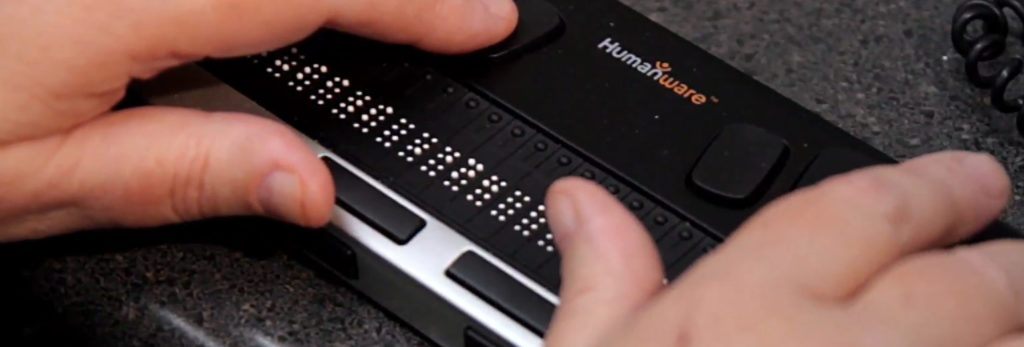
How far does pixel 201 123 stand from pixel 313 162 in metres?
0.05

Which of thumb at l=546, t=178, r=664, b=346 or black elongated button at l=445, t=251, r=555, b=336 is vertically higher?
thumb at l=546, t=178, r=664, b=346

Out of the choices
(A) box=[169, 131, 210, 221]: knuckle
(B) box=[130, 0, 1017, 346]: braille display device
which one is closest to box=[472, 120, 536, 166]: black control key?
(B) box=[130, 0, 1017, 346]: braille display device

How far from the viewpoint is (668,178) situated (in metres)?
0.58

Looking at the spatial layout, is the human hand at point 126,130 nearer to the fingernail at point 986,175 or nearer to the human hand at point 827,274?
the human hand at point 827,274

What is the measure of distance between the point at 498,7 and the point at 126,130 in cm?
18

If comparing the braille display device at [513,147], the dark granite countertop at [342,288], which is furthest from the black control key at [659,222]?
the dark granite countertop at [342,288]

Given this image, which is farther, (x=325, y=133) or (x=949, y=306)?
(x=325, y=133)

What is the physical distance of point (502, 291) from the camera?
21.1 inches

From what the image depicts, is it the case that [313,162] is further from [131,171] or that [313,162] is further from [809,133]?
[809,133]

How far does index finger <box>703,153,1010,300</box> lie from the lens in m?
0.46

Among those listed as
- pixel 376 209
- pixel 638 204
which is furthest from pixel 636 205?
pixel 376 209

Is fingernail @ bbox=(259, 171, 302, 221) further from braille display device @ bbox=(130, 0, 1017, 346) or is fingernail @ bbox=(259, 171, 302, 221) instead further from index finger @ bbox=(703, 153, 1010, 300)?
index finger @ bbox=(703, 153, 1010, 300)

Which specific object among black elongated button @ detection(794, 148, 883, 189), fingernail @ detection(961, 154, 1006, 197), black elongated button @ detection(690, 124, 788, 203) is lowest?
black elongated button @ detection(794, 148, 883, 189)

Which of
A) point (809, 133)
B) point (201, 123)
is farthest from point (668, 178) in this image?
point (201, 123)
